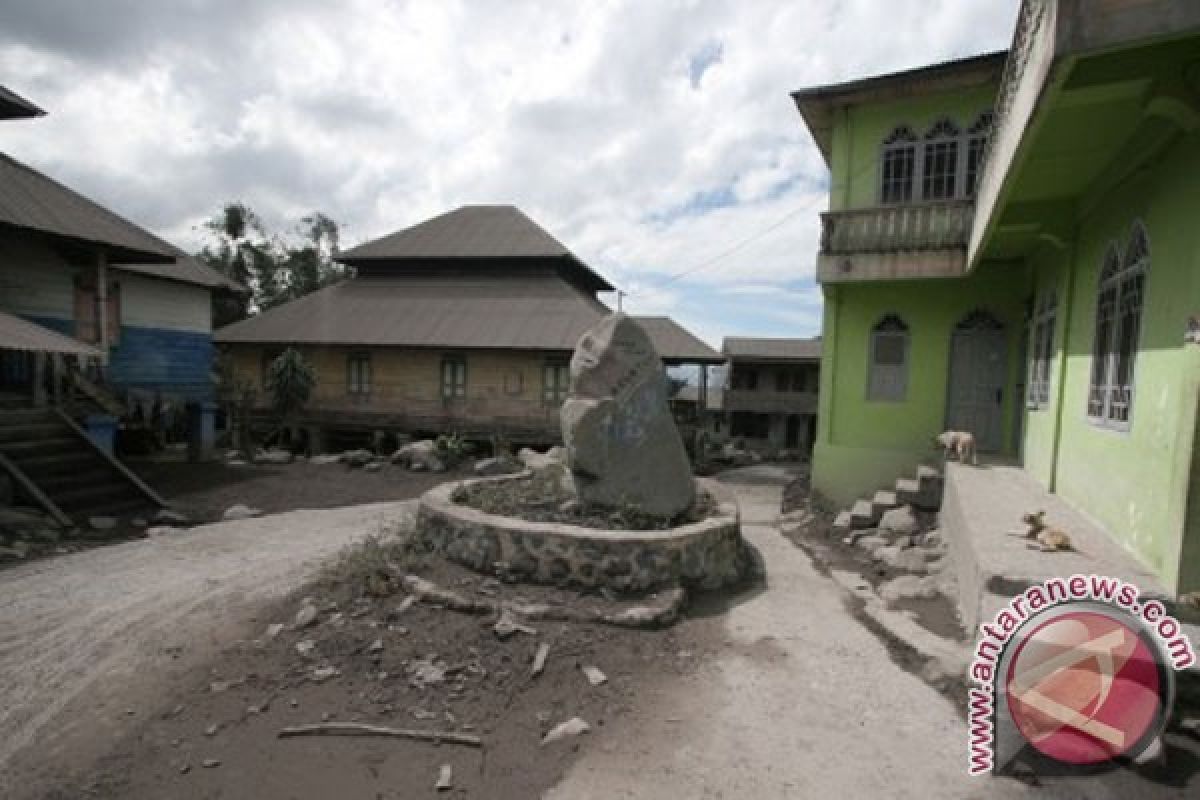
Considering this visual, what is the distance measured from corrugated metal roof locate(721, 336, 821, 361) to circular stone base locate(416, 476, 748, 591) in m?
19.1

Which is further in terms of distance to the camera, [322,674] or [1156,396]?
[1156,396]

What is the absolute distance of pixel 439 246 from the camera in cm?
2116

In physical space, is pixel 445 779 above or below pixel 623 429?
below

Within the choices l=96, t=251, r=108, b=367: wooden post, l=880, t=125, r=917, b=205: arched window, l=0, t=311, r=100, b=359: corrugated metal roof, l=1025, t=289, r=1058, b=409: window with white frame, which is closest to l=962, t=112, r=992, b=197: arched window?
l=880, t=125, r=917, b=205: arched window

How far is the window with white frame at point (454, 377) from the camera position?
17.8m

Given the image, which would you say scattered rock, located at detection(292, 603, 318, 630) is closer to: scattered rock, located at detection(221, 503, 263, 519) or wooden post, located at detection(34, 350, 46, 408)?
scattered rock, located at detection(221, 503, 263, 519)

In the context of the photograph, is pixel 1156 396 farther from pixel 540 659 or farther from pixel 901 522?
pixel 540 659

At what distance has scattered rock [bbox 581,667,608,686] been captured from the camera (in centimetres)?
418

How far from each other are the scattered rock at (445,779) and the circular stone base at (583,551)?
84.8 inches

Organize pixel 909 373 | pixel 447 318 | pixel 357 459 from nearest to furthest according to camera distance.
→ 1. pixel 909 373
2. pixel 357 459
3. pixel 447 318

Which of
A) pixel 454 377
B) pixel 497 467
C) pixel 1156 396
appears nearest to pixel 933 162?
pixel 1156 396

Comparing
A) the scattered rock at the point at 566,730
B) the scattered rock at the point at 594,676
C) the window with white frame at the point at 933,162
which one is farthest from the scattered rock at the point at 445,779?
the window with white frame at the point at 933,162

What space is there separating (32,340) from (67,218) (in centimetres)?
472

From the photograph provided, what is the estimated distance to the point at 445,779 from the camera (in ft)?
10.7
